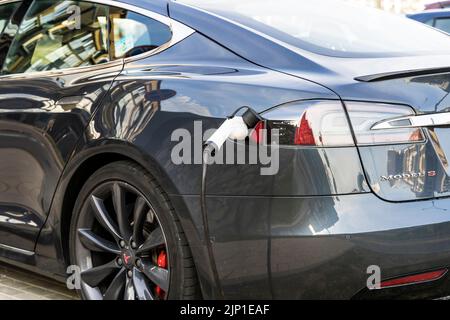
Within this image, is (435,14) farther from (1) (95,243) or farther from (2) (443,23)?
(1) (95,243)

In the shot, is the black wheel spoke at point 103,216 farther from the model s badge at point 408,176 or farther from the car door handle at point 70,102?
the model s badge at point 408,176

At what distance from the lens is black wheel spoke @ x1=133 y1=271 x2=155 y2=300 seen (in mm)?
3109

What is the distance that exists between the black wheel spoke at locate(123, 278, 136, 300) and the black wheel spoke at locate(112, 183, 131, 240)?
0.20 metres

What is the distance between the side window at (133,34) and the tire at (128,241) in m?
0.56

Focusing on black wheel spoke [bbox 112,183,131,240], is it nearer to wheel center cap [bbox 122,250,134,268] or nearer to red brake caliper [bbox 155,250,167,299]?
wheel center cap [bbox 122,250,134,268]

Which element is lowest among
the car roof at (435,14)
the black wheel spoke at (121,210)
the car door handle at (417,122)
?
the car door handle at (417,122)

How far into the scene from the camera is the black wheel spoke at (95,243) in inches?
128

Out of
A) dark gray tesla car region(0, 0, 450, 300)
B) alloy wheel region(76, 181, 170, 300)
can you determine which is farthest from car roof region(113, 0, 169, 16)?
alloy wheel region(76, 181, 170, 300)

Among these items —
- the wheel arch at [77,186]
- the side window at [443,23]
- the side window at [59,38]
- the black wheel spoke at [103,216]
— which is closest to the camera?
the wheel arch at [77,186]

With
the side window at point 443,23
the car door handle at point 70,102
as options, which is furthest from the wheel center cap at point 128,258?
the side window at point 443,23

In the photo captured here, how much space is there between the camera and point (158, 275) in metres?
3.03

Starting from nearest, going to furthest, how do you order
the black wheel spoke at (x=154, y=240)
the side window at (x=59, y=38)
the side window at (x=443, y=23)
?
1. the black wheel spoke at (x=154, y=240)
2. the side window at (x=59, y=38)
3. the side window at (x=443, y=23)

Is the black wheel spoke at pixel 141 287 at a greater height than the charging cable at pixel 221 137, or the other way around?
the charging cable at pixel 221 137
